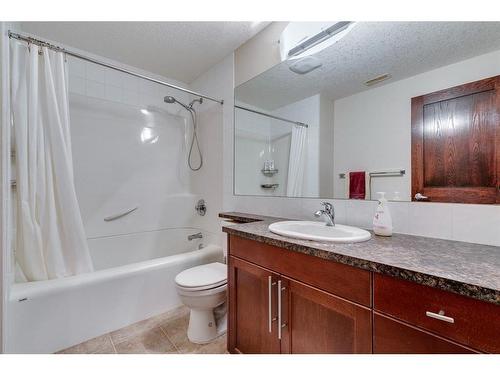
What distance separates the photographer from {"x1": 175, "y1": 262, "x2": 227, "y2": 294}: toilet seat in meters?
1.31

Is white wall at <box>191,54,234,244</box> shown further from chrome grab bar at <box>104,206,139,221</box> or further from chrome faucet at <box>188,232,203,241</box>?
chrome grab bar at <box>104,206,139,221</box>

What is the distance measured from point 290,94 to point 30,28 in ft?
6.67

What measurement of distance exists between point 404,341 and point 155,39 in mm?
2353

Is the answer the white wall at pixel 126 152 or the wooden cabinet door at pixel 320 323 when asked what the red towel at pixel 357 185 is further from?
the white wall at pixel 126 152

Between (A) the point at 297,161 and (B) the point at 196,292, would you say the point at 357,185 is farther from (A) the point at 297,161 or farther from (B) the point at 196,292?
(B) the point at 196,292

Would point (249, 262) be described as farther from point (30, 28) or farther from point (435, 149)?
point (30, 28)

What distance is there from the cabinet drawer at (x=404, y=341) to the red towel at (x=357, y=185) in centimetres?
70

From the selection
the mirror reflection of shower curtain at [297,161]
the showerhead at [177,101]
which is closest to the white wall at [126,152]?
the showerhead at [177,101]

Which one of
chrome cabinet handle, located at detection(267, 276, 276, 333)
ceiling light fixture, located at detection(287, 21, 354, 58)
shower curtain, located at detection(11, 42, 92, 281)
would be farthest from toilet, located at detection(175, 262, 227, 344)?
ceiling light fixture, located at detection(287, 21, 354, 58)

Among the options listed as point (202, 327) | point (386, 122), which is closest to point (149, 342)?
point (202, 327)

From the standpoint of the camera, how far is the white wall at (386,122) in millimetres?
936

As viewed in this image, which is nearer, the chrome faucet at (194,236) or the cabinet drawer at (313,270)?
the cabinet drawer at (313,270)
